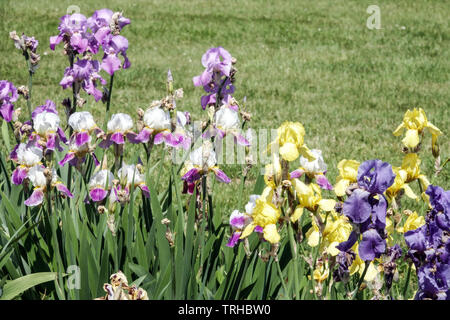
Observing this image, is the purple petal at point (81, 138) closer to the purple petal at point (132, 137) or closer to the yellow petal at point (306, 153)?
the purple petal at point (132, 137)

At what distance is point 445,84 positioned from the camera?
294 inches

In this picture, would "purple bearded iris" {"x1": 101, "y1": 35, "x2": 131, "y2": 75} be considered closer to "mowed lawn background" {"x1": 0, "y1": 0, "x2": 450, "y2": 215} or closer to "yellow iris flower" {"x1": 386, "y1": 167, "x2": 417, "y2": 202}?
"yellow iris flower" {"x1": 386, "y1": 167, "x2": 417, "y2": 202}

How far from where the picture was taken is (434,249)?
66.9 inches

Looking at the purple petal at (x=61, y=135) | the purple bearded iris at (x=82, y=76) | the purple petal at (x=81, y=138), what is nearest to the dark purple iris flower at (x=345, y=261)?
the purple petal at (x=81, y=138)

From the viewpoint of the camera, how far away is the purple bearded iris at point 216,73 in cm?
224

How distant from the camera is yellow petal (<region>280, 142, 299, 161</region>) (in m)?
1.67

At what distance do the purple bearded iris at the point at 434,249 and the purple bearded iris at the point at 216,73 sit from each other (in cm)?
88

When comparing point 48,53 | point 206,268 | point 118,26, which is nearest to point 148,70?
point 48,53

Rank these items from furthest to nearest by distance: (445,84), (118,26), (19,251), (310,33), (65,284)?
(310,33) → (445,84) → (118,26) → (19,251) → (65,284)

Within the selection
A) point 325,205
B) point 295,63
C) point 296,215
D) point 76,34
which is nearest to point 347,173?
point 325,205

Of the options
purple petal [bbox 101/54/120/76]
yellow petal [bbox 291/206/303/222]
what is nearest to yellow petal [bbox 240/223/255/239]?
yellow petal [bbox 291/206/303/222]

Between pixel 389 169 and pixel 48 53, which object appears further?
pixel 48 53
